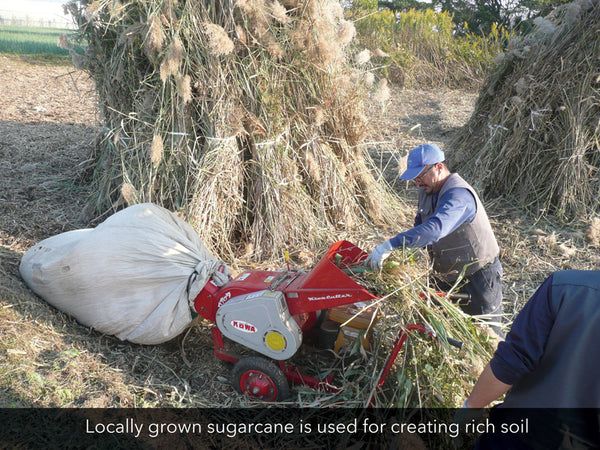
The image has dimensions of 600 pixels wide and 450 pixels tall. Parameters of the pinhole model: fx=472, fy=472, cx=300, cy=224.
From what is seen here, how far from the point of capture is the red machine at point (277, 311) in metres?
2.55

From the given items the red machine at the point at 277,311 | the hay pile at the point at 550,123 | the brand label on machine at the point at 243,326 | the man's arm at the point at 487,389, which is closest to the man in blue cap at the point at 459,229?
the red machine at the point at 277,311

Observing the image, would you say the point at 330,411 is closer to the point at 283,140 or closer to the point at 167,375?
the point at 167,375

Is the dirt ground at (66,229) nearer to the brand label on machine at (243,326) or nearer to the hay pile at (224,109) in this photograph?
the brand label on machine at (243,326)

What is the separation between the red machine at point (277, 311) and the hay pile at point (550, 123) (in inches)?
150

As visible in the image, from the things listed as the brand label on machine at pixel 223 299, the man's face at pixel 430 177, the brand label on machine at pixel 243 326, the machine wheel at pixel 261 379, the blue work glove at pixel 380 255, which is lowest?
the machine wheel at pixel 261 379

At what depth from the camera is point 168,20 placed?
13.4ft

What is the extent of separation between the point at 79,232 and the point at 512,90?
5337mm

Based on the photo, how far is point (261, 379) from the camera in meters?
2.79

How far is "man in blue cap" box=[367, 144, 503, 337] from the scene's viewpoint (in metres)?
2.90

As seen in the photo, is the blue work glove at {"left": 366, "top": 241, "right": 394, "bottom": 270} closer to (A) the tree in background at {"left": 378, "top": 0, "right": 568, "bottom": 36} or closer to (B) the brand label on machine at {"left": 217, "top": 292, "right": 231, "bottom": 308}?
(B) the brand label on machine at {"left": 217, "top": 292, "right": 231, "bottom": 308}

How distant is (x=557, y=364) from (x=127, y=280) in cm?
254

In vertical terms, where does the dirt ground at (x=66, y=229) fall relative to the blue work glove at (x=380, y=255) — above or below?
below

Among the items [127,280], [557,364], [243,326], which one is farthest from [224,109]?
[557,364]

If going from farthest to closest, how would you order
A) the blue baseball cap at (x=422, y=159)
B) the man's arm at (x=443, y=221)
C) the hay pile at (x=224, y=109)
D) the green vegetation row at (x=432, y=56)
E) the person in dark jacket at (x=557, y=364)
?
the green vegetation row at (x=432, y=56)
the hay pile at (x=224, y=109)
the blue baseball cap at (x=422, y=159)
the man's arm at (x=443, y=221)
the person in dark jacket at (x=557, y=364)
